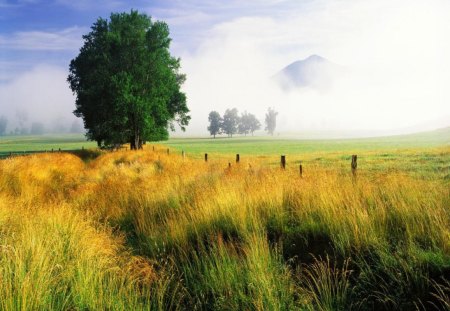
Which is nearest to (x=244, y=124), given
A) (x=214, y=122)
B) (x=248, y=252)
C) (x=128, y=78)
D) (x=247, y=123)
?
(x=247, y=123)

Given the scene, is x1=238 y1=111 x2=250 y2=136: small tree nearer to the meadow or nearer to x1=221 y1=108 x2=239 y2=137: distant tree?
x1=221 y1=108 x2=239 y2=137: distant tree

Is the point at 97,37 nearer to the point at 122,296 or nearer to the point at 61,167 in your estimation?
the point at 61,167

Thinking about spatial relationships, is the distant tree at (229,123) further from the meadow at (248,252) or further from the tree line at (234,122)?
the meadow at (248,252)

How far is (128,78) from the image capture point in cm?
3303

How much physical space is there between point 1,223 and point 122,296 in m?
3.54

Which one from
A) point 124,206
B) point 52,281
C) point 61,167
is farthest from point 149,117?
point 52,281

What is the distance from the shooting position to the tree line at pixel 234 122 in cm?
16075

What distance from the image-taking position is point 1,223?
6.18 meters

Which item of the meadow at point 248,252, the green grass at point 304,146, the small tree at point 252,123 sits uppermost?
the small tree at point 252,123

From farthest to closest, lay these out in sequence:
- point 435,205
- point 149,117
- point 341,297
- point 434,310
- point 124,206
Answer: point 149,117
point 124,206
point 435,205
point 341,297
point 434,310

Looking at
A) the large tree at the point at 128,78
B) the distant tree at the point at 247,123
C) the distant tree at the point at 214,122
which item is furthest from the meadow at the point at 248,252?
the distant tree at the point at 247,123

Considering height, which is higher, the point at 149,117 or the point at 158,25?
the point at 158,25

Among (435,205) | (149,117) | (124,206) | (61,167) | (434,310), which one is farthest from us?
(149,117)

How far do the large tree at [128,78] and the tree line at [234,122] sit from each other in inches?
4803
